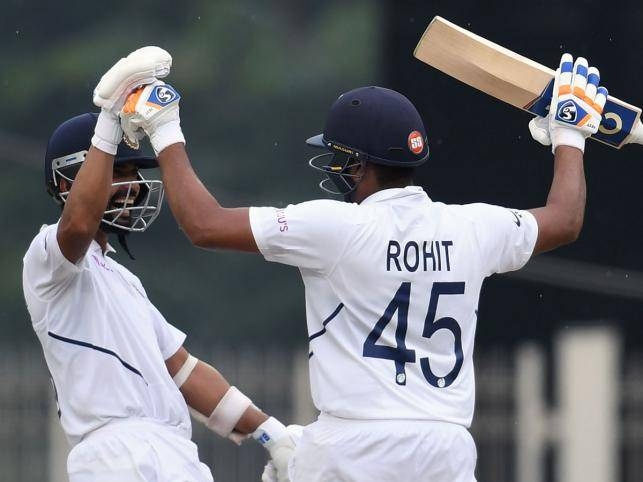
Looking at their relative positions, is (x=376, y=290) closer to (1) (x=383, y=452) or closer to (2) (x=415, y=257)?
(2) (x=415, y=257)

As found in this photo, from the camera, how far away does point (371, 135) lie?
446 centimetres

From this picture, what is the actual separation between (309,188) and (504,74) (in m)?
13.9

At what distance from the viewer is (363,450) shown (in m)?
4.28

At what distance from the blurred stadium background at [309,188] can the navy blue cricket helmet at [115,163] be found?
403 cm

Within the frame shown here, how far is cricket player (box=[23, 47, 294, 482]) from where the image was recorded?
4.55 metres

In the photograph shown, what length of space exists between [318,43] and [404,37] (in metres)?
11.2

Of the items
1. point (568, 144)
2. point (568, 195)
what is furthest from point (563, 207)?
point (568, 144)

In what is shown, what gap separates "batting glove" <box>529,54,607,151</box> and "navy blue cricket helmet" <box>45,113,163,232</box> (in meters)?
1.15

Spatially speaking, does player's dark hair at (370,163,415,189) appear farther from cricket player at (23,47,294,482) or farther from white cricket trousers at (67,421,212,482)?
white cricket trousers at (67,421,212,482)

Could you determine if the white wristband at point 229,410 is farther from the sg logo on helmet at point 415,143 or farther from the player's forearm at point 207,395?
the sg logo on helmet at point 415,143

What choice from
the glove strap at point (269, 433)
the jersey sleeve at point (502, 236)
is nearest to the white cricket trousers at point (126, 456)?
the glove strap at point (269, 433)

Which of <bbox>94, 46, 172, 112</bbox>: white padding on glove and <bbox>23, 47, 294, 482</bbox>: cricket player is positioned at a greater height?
<bbox>94, 46, 172, 112</bbox>: white padding on glove

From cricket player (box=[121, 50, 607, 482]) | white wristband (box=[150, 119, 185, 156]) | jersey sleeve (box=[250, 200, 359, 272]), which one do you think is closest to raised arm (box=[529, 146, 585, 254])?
cricket player (box=[121, 50, 607, 482])

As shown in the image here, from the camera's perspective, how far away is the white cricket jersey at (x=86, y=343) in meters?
4.64
